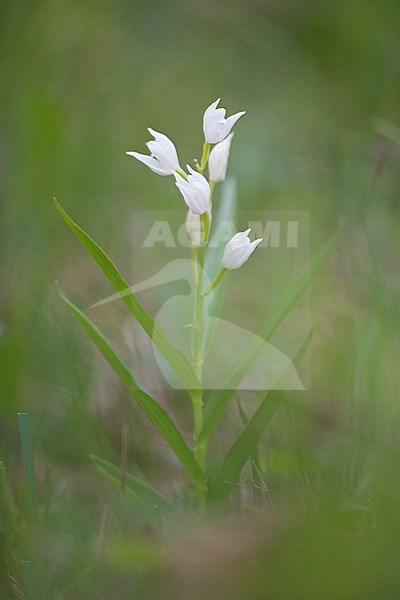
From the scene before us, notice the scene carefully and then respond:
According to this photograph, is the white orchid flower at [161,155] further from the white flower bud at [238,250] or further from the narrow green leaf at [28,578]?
the narrow green leaf at [28,578]

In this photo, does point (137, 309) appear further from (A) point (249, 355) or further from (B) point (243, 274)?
(B) point (243, 274)

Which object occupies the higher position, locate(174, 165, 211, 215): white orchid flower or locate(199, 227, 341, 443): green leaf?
locate(174, 165, 211, 215): white orchid flower

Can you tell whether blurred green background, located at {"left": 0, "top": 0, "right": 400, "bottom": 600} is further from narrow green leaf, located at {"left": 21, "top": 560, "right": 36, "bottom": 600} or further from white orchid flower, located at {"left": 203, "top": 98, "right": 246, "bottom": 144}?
white orchid flower, located at {"left": 203, "top": 98, "right": 246, "bottom": 144}

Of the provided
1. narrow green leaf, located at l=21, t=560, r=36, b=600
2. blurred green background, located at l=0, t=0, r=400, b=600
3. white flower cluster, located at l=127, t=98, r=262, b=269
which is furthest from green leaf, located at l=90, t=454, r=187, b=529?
white flower cluster, located at l=127, t=98, r=262, b=269

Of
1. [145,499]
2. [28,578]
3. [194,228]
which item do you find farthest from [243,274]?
[28,578]

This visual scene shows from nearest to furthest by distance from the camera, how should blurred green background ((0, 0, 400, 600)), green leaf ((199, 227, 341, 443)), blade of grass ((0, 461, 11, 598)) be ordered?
blurred green background ((0, 0, 400, 600)) < blade of grass ((0, 461, 11, 598)) < green leaf ((199, 227, 341, 443))

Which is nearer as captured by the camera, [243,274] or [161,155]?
[161,155]
